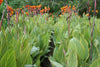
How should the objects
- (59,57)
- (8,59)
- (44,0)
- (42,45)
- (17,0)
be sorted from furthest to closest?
(44,0), (17,0), (42,45), (59,57), (8,59)

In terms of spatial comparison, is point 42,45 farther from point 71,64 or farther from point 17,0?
point 17,0

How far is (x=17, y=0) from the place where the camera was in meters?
6.77

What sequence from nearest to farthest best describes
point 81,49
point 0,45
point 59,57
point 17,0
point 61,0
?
1. point 0,45
2. point 81,49
3. point 59,57
4. point 17,0
5. point 61,0

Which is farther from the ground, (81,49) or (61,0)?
(61,0)

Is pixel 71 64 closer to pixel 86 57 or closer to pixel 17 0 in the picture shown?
pixel 86 57

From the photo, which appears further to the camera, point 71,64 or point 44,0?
point 44,0

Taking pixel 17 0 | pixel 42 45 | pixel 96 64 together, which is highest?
pixel 17 0

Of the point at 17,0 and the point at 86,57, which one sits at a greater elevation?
the point at 17,0

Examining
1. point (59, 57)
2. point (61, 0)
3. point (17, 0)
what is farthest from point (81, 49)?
point (61, 0)

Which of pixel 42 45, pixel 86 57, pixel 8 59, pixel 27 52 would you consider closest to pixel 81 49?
pixel 86 57

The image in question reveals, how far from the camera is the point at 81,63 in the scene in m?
0.78

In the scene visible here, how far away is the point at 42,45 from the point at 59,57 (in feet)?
2.46

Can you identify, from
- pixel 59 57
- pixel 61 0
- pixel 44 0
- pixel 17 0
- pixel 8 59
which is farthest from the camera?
pixel 61 0

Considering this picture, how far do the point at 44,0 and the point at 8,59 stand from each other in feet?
25.2
